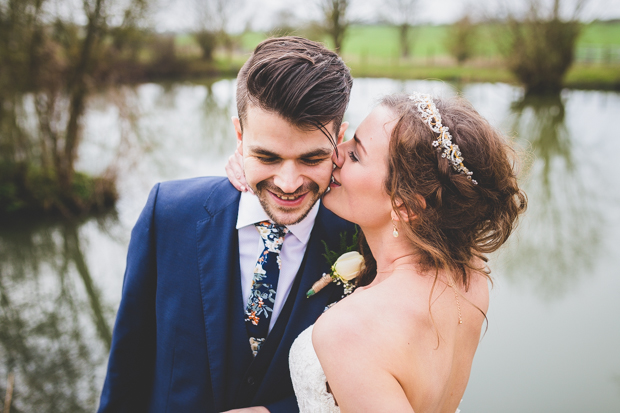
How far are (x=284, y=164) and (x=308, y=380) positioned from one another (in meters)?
0.74

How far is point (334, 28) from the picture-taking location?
9344mm

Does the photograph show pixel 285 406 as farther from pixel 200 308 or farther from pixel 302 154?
pixel 302 154

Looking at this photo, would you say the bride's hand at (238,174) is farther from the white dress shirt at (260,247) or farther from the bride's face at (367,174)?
the bride's face at (367,174)

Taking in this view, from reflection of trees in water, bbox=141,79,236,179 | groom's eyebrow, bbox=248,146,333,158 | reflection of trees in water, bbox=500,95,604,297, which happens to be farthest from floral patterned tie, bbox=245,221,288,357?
reflection of trees in water, bbox=141,79,236,179

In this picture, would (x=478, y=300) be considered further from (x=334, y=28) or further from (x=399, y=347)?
(x=334, y=28)

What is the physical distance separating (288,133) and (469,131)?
2.05 feet

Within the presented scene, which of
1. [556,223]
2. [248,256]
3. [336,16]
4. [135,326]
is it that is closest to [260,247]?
[248,256]

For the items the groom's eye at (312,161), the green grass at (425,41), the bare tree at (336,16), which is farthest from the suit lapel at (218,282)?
the green grass at (425,41)

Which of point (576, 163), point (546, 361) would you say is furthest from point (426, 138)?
point (576, 163)

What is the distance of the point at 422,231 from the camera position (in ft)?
5.14

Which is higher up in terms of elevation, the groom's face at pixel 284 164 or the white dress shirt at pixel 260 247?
the groom's face at pixel 284 164

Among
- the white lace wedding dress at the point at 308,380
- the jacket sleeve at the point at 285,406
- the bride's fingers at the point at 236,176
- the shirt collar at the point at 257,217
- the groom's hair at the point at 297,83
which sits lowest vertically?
the jacket sleeve at the point at 285,406

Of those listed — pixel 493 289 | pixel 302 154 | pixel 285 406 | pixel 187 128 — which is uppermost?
pixel 302 154

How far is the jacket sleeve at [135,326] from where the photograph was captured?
68.3 inches
